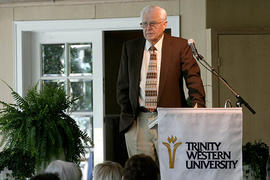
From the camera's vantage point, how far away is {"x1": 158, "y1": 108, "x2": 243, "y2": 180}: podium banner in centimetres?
310

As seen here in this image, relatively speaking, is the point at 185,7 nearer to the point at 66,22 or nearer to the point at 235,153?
the point at 66,22

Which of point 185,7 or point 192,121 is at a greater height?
point 185,7

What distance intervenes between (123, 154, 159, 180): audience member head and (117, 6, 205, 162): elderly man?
3.18 ft

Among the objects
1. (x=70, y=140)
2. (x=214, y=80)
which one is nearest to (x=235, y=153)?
(x=70, y=140)

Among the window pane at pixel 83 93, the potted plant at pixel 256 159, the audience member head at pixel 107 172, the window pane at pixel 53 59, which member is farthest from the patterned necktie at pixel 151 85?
the window pane at pixel 53 59

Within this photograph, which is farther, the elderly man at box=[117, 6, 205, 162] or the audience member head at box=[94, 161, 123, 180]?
the elderly man at box=[117, 6, 205, 162]

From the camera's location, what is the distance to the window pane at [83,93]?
646 centimetres

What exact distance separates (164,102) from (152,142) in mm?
280

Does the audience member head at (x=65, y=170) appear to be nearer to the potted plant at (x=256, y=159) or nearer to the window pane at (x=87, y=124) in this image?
the potted plant at (x=256, y=159)

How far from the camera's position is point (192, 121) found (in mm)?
3131

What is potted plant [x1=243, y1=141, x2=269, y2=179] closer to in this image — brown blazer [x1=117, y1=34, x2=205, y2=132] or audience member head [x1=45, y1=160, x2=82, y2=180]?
brown blazer [x1=117, y1=34, x2=205, y2=132]

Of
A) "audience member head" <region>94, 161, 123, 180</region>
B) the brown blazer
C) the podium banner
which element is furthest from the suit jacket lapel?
"audience member head" <region>94, 161, 123, 180</region>

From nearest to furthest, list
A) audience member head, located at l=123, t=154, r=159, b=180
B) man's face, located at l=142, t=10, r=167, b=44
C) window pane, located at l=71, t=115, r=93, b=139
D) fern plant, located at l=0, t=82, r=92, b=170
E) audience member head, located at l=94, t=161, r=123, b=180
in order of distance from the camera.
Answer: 1. audience member head, located at l=123, t=154, r=159, b=180
2. audience member head, located at l=94, t=161, r=123, b=180
3. man's face, located at l=142, t=10, r=167, b=44
4. fern plant, located at l=0, t=82, r=92, b=170
5. window pane, located at l=71, t=115, r=93, b=139

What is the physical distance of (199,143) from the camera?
3.11 metres
